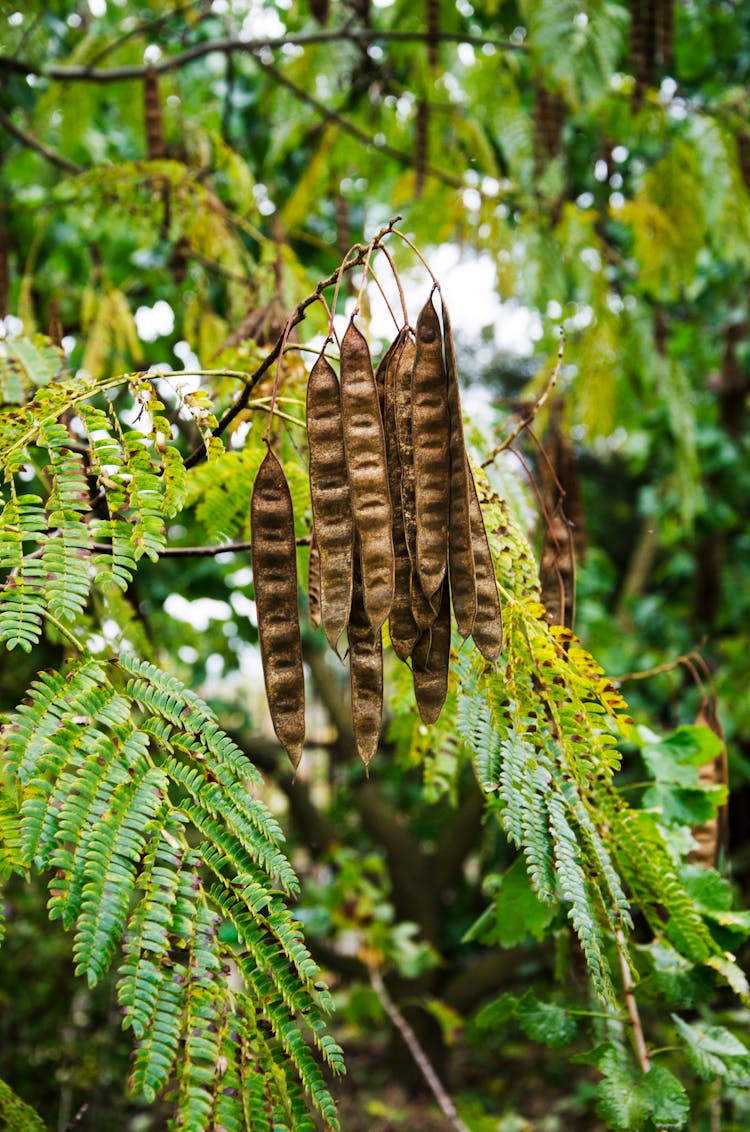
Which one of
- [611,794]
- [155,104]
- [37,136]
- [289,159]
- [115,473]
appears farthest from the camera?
[289,159]

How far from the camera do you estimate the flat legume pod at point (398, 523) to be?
36.7 inches

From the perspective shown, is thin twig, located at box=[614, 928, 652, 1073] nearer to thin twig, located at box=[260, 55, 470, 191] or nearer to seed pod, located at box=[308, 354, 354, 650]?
seed pod, located at box=[308, 354, 354, 650]

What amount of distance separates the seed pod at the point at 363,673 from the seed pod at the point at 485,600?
107 millimetres

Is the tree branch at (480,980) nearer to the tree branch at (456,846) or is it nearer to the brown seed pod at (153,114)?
the tree branch at (456,846)

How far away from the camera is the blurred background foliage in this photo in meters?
1.55

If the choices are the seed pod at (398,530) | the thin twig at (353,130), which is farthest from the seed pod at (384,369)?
the thin twig at (353,130)

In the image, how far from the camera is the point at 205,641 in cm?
467

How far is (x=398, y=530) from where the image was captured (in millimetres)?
955

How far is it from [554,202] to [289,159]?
4.73ft

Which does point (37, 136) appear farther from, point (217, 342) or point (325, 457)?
point (325, 457)

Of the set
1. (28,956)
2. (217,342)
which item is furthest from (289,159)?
(28,956)

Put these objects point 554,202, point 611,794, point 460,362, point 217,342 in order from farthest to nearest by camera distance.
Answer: point 460,362, point 554,202, point 217,342, point 611,794

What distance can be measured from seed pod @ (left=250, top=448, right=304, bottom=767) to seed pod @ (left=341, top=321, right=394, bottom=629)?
76 mm

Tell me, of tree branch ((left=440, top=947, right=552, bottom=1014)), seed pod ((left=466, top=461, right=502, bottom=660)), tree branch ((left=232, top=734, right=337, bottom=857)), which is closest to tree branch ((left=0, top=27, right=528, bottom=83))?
seed pod ((left=466, top=461, right=502, bottom=660))
